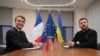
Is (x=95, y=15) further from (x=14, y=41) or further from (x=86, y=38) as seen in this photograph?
(x=14, y=41)

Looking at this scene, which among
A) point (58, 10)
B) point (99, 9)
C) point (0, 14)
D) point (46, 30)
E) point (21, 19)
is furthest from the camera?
point (58, 10)

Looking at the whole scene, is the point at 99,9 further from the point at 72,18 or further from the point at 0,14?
the point at 0,14

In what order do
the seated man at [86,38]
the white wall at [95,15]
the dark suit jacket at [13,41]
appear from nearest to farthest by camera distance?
1. the dark suit jacket at [13,41]
2. the seated man at [86,38]
3. the white wall at [95,15]

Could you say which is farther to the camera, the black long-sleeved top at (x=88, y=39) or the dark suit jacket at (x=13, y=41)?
the black long-sleeved top at (x=88, y=39)

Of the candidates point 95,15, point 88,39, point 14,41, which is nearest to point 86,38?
point 88,39

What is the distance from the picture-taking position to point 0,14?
717 cm

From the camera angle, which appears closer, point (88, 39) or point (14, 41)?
point (14, 41)

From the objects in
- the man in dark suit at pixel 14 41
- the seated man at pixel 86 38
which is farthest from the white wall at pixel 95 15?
the man in dark suit at pixel 14 41

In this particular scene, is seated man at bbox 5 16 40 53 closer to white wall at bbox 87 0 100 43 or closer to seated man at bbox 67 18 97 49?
seated man at bbox 67 18 97 49

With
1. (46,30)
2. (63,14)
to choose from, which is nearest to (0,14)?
(46,30)

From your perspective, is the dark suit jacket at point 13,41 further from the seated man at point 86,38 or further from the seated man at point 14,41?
the seated man at point 86,38

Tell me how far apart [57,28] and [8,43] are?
4101mm

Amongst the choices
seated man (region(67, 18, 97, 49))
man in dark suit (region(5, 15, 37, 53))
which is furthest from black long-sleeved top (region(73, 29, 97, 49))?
man in dark suit (region(5, 15, 37, 53))

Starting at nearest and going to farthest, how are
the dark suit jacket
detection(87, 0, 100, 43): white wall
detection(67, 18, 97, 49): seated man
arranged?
the dark suit jacket, detection(67, 18, 97, 49): seated man, detection(87, 0, 100, 43): white wall
